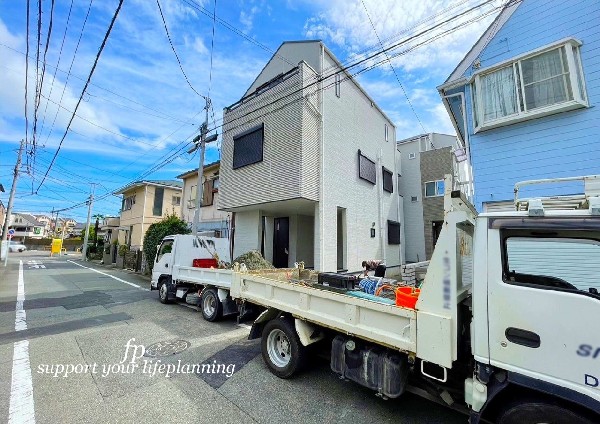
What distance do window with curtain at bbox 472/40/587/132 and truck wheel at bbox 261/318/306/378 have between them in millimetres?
6682

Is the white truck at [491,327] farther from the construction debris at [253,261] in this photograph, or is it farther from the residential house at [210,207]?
the residential house at [210,207]

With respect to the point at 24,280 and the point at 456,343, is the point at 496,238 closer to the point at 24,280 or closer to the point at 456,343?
the point at 456,343

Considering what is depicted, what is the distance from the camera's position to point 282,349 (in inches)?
162

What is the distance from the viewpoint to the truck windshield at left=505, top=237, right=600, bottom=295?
233cm

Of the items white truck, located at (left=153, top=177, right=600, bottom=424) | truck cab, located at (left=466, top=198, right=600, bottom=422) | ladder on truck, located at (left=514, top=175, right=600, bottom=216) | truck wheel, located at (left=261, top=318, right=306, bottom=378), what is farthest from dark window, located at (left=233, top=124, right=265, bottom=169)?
truck cab, located at (left=466, top=198, right=600, bottom=422)

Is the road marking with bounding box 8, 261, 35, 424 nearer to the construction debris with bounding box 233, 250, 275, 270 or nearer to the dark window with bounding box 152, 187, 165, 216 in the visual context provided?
the construction debris with bounding box 233, 250, 275, 270

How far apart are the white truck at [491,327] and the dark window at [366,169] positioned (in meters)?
9.94

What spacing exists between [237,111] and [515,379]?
42.2ft

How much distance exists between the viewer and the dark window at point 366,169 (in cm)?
1309

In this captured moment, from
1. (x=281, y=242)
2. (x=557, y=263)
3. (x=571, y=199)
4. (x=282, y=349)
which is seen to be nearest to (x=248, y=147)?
(x=281, y=242)

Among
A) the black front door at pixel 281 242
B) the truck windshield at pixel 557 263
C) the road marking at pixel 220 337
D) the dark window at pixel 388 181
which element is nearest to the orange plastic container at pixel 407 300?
the truck windshield at pixel 557 263

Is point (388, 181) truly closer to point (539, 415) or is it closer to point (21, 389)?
point (539, 415)

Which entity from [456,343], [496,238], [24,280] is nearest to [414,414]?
[456,343]

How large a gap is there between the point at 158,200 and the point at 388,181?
65.3 feet
